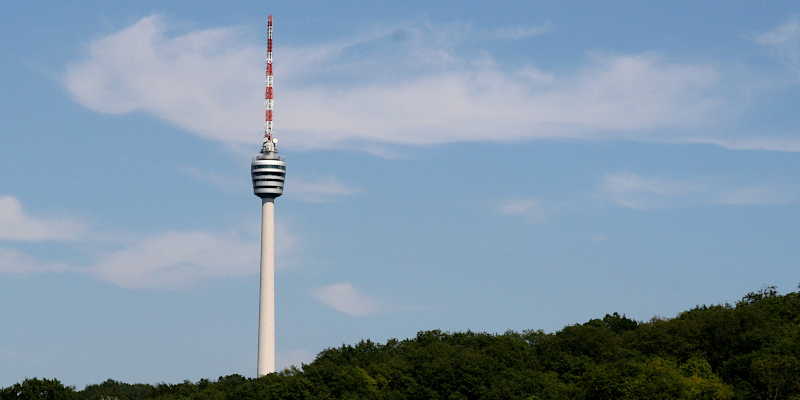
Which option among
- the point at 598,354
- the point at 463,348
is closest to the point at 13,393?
the point at 463,348

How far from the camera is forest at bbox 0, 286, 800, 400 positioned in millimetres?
125000

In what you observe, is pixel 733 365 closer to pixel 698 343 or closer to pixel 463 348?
pixel 698 343

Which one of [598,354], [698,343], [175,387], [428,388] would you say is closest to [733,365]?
[698,343]

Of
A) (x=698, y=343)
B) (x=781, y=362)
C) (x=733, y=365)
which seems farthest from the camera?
(x=698, y=343)

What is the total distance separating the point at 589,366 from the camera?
14300 cm

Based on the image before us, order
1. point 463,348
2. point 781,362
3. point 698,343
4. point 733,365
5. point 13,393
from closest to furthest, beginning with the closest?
point 781,362 < point 733,365 < point 698,343 < point 463,348 < point 13,393

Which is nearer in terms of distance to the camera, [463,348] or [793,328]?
[793,328]

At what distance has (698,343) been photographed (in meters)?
146

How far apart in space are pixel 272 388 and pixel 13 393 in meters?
44.3

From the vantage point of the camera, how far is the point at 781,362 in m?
124

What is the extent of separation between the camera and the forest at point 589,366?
410ft

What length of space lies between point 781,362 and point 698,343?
21.7m

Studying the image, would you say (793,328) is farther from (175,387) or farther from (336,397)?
(175,387)

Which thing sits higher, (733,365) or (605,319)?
(605,319)
